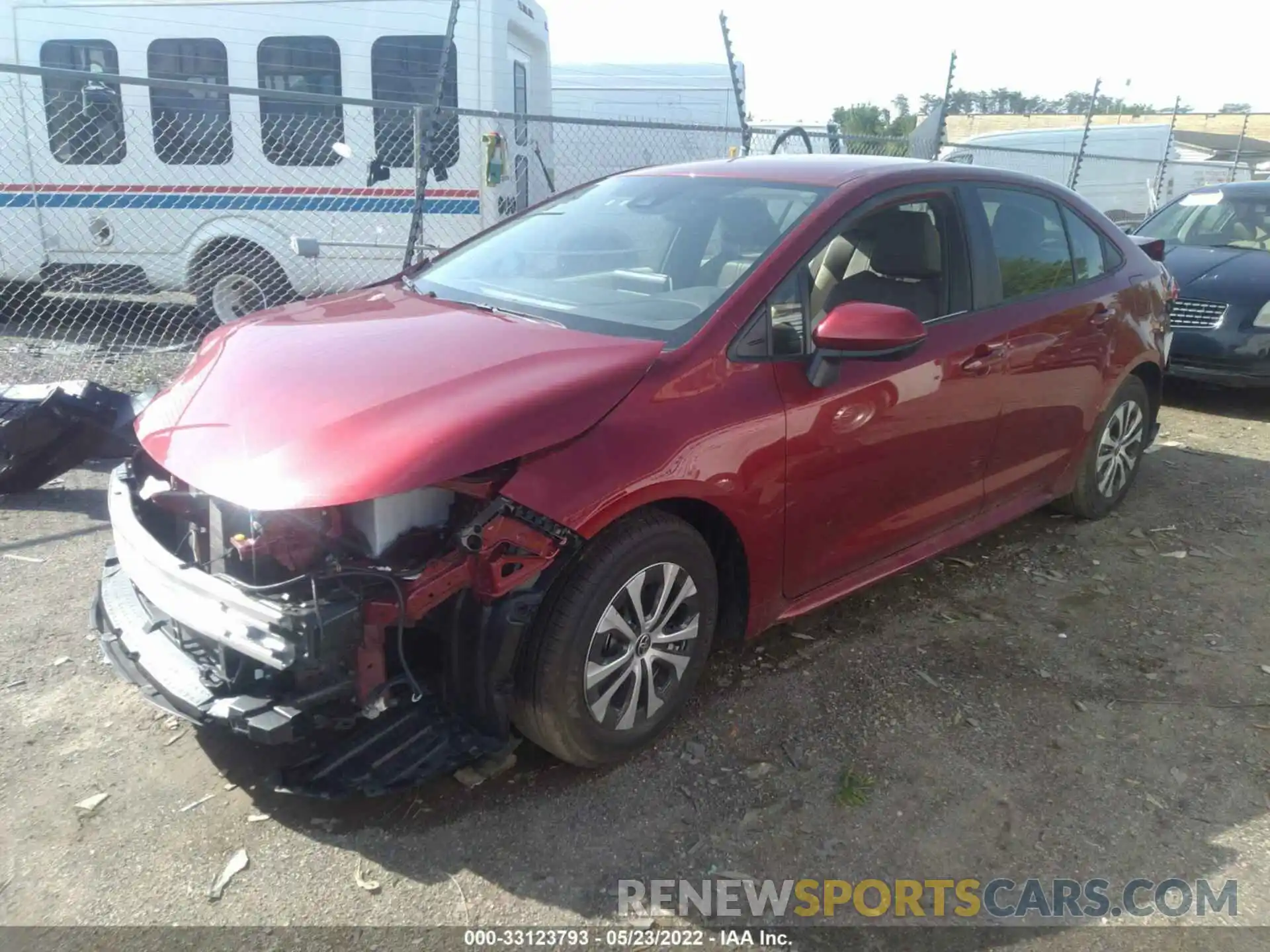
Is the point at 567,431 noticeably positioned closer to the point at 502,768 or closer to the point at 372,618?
the point at 372,618

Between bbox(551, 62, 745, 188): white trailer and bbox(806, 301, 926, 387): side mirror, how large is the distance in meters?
8.12

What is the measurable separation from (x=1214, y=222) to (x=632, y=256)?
267 inches

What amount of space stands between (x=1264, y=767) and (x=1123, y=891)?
88 cm

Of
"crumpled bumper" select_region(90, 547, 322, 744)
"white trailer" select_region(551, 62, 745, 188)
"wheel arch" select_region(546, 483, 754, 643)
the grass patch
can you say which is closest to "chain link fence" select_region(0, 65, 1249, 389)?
"white trailer" select_region(551, 62, 745, 188)

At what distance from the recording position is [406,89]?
818 cm

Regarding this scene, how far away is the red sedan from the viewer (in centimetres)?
248

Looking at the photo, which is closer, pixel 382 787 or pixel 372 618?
pixel 372 618

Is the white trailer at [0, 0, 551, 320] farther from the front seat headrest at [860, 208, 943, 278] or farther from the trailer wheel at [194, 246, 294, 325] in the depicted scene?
the front seat headrest at [860, 208, 943, 278]

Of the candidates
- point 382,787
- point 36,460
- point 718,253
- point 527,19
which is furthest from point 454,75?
point 382,787

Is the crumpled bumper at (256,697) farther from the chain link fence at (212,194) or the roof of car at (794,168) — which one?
the chain link fence at (212,194)

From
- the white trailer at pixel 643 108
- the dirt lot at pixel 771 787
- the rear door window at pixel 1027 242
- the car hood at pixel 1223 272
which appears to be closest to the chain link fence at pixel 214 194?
the white trailer at pixel 643 108

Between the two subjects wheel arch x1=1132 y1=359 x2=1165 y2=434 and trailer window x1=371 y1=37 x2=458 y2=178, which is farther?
trailer window x1=371 y1=37 x2=458 y2=178

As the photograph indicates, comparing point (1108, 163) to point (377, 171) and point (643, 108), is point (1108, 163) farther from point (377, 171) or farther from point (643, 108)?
point (377, 171)

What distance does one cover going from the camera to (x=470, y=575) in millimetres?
2488
